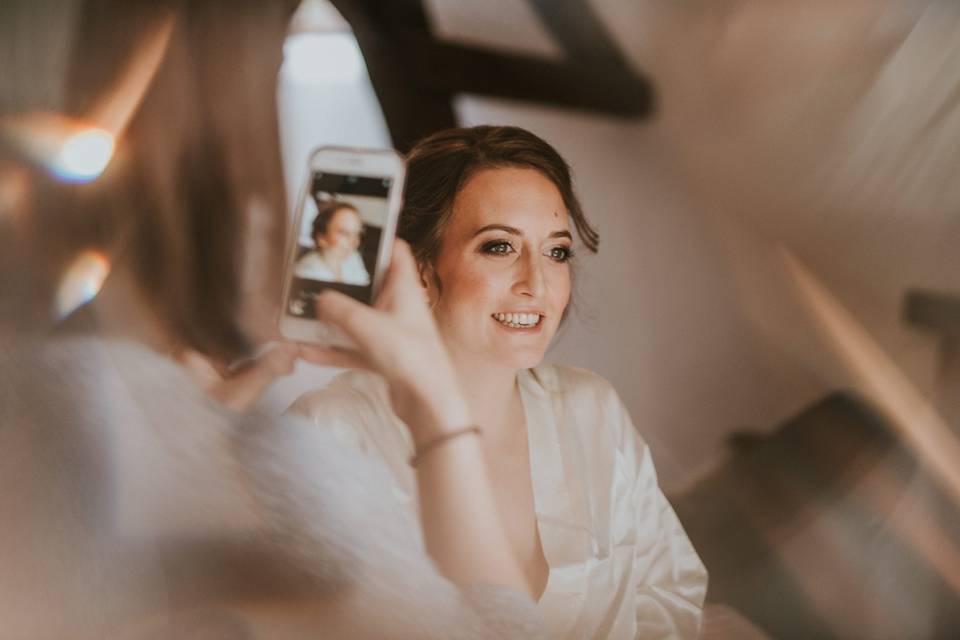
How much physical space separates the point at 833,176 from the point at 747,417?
155mm

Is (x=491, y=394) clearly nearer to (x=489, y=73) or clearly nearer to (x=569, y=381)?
(x=569, y=381)

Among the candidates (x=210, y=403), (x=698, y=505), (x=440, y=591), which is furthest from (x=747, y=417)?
(x=210, y=403)

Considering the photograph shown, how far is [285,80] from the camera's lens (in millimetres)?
471

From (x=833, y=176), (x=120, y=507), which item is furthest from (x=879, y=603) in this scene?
(x=120, y=507)

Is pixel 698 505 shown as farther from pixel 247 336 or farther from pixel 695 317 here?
pixel 247 336

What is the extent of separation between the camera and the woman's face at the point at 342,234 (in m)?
0.43

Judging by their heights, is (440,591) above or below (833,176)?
below

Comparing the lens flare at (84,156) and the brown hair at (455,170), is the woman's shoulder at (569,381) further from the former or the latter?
the lens flare at (84,156)

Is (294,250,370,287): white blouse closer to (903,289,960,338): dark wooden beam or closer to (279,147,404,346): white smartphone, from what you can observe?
(279,147,404,346): white smartphone

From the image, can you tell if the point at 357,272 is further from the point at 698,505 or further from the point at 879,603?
the point at 879,603

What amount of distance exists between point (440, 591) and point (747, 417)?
0.21m

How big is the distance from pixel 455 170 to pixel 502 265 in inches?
2.5

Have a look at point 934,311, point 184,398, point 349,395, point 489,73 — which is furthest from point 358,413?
point 934,311

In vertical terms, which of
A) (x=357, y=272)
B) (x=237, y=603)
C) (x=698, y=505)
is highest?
(x=357, y=272)
